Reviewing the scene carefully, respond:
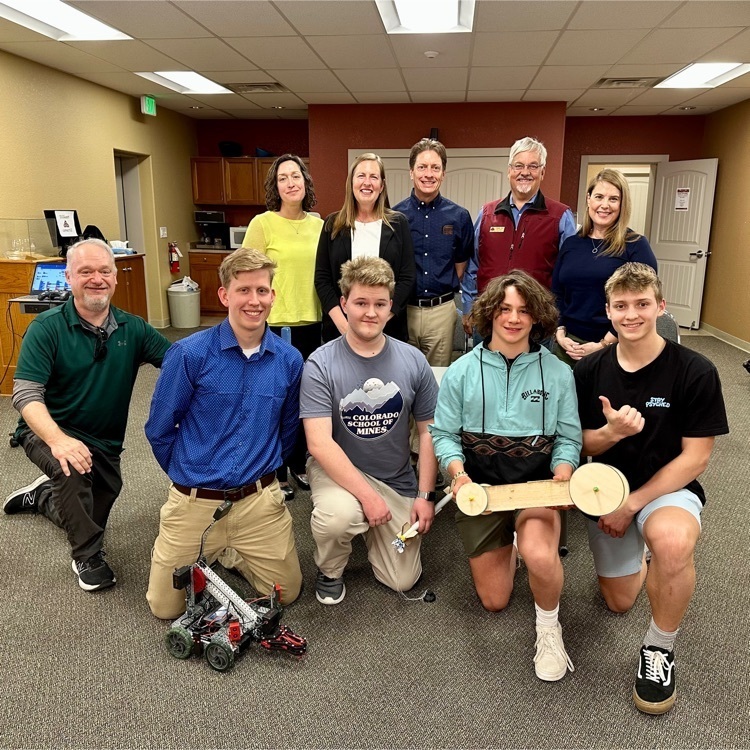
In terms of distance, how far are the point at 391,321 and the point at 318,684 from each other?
1.56m

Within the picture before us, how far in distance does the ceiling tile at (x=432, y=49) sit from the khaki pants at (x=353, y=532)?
11.9ft

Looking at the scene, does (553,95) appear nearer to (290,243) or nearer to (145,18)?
(145,18)

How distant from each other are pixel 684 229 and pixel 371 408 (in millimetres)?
7205

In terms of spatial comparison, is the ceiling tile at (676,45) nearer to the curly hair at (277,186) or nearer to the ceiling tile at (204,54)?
the curly hair at (277,186)

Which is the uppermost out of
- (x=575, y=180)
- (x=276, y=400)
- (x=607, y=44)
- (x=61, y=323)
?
(x=607, y=44)

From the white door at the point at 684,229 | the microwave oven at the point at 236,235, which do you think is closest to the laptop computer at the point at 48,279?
the microwave oven at the point at 236,235

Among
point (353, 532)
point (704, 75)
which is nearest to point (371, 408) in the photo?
point (353, 532)

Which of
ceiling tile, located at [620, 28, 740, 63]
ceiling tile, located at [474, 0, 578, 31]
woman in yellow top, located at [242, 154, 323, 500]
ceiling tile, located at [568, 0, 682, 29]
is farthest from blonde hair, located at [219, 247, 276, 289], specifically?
ceiling tile, located at [620, 28, 740, 63]

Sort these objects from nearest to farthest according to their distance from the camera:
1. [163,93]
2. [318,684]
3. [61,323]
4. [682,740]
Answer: [682,740], [318,684], [61,323], [163,93]

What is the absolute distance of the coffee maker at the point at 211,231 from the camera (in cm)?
848

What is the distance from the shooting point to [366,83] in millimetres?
6055

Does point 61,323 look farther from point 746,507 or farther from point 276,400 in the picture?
point 746,507

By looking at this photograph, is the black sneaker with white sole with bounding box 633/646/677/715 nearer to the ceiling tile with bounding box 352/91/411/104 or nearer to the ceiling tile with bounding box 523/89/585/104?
the ceiling tile with bounding box 523/89/585/104

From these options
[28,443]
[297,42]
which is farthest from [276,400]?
[297,42]
